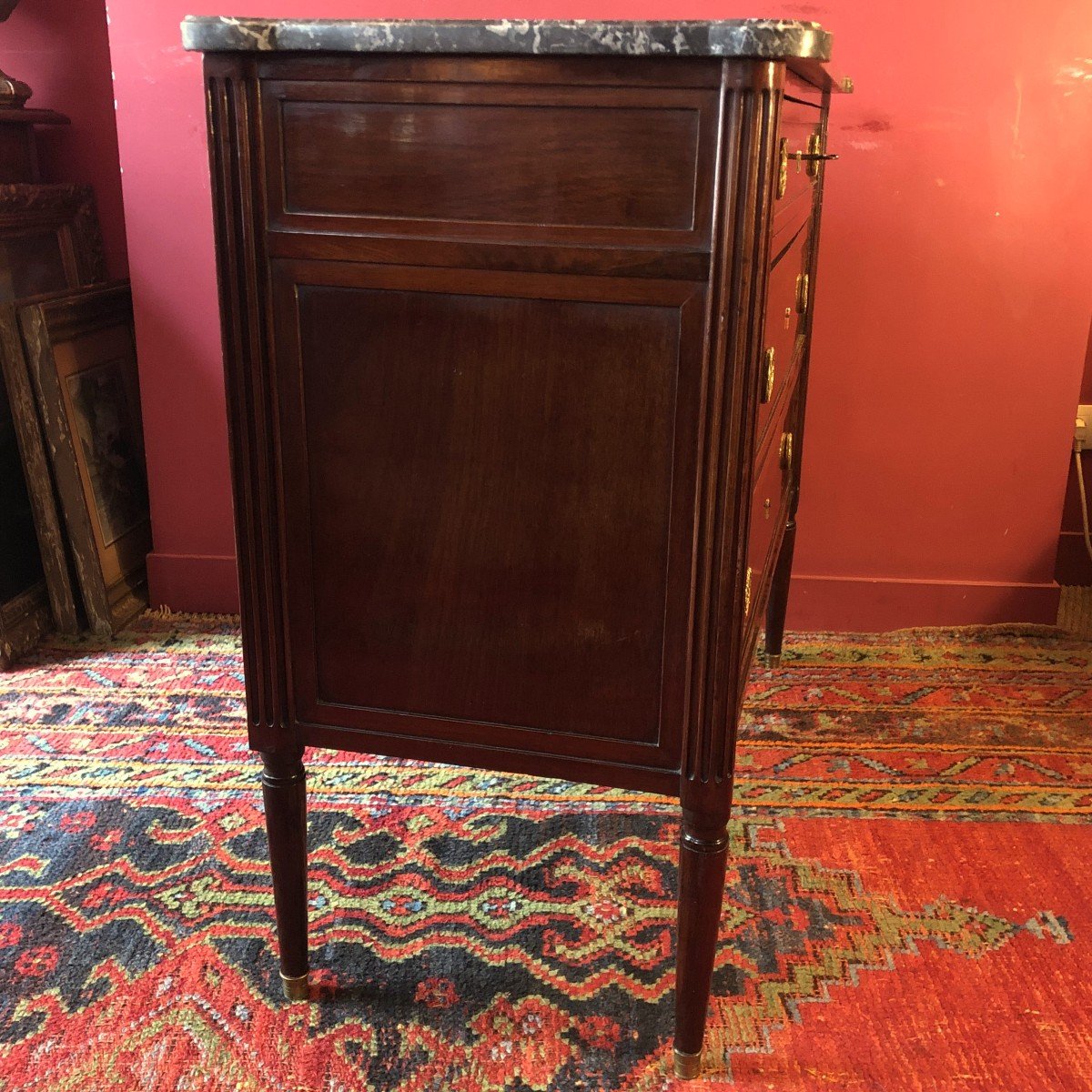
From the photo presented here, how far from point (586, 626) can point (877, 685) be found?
138 cm

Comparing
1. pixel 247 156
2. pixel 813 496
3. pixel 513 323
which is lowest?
pixel 813 496

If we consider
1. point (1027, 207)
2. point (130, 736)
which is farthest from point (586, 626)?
point (1027, 207)

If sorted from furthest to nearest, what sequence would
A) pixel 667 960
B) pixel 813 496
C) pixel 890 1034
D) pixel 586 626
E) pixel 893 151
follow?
1. pixel 813 496
2. pixel 893 151
3. pixel 667 960
4. pixel 890 1034
5. pixel 586 626

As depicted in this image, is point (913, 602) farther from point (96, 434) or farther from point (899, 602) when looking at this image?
point (96, 434)

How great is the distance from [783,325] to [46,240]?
1934 millimetres

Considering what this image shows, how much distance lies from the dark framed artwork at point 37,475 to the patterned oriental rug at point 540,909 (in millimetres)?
278

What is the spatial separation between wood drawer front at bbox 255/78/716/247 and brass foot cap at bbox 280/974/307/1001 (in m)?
1.00

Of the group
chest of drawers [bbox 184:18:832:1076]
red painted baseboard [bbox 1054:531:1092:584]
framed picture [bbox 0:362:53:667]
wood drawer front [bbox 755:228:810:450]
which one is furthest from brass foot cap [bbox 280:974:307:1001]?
red painted baseboard [bbox 1054:531:1092:584]

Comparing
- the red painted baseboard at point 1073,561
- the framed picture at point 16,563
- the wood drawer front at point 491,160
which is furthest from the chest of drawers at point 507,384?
the red painted baseboard at point 1073,561

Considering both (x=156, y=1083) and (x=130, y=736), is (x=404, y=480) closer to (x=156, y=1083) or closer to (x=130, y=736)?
(x=156, y=1083)

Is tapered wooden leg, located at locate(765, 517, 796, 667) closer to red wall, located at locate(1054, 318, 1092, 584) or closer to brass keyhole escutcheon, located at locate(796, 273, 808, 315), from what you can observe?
brass keyhole escutcheon, located at locate(796, 273, 808, 315)

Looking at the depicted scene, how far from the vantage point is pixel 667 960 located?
5.44 feet

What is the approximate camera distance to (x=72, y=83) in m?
2.83

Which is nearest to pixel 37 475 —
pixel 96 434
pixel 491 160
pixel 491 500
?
pixel 96 434
